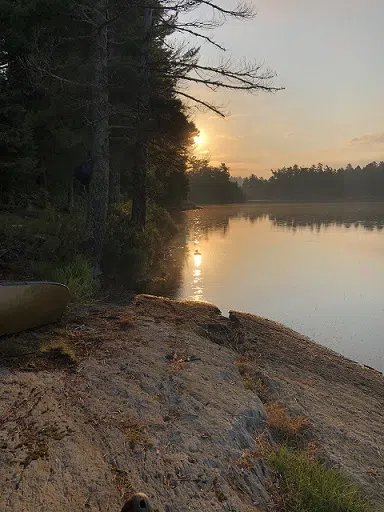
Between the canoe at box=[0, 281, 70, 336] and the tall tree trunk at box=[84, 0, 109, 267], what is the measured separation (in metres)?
4.49

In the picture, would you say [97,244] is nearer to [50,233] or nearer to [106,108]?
[50,233]

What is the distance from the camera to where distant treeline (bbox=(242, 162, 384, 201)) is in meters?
141

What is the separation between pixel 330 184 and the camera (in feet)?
466

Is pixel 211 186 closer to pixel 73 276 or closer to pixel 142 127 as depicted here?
pixel 142 127

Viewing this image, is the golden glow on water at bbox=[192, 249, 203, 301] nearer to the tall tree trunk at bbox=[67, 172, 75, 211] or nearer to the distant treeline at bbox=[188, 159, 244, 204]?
the tall tree trunk at bbox=[67, 172, 75, 211]

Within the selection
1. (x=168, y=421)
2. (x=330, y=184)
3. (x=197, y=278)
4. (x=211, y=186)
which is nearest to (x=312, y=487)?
(x=168, y=421)

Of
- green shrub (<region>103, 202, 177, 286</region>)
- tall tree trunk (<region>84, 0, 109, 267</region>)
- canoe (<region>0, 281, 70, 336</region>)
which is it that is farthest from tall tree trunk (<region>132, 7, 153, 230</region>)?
canoe (<region>0, 281, 70, 336</region>)

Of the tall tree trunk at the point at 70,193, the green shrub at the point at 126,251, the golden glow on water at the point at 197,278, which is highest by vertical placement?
the tall tree trunk at the point at 70,193

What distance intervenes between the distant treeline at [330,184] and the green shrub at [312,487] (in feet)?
442

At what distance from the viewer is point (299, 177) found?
5891 inches

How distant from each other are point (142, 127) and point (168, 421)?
11524 millimetres

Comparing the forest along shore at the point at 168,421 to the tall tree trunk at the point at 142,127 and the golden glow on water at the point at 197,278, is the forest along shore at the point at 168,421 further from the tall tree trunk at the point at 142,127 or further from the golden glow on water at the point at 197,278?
the tall tree trunk at the point at 142,127

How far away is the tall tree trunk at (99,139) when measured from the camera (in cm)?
1016

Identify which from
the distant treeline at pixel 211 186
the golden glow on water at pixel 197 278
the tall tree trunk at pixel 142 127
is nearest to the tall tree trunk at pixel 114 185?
the tall tree trunk at pixel 142 127
